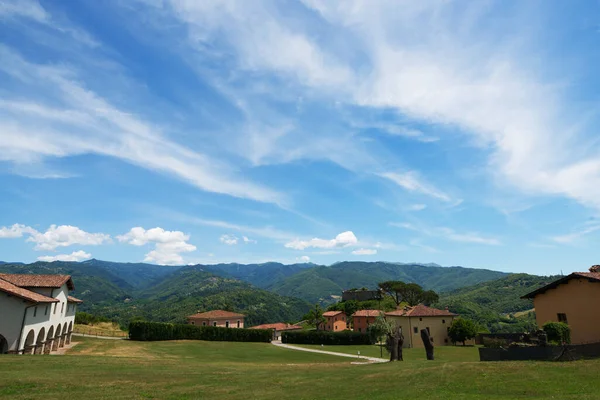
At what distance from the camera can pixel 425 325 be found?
70312 millimetres

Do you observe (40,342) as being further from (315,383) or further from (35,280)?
(315,383)

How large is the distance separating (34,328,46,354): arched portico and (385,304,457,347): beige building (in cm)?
5592

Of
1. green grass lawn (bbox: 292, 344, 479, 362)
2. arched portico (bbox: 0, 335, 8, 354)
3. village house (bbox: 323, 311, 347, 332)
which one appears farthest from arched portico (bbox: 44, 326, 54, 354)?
village house (bbox: 323, 311, 347, 332)

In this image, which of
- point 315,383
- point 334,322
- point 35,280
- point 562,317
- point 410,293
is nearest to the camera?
point 315,383

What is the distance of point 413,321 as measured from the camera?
231ft

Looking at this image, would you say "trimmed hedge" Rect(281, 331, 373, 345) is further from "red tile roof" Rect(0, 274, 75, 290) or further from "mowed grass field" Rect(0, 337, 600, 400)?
"mowed grass field" Rect(0, 337, 600, 400)

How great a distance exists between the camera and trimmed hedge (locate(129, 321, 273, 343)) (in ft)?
201

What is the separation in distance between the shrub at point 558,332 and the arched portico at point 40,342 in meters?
49.7

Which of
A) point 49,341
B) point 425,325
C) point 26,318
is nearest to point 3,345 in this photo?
point 26,318

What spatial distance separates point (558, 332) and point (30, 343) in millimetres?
50410

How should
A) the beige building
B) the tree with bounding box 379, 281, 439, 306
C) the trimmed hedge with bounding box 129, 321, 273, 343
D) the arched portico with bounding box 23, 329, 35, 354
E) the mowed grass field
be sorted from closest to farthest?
the mowed grass field
the arched portico with bounding box 23, 329, 35, 354
the trimmed hedge with bounding box 129, 321, 273, 343
the beige building
the tree with bounding box 379, 281, 439, 306

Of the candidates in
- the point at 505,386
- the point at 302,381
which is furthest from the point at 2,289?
the point at 505,386

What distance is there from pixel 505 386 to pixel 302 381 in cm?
1112

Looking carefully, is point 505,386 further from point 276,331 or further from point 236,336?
point 276,331
